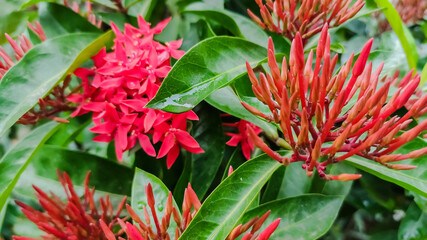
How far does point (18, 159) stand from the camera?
26.8 inches

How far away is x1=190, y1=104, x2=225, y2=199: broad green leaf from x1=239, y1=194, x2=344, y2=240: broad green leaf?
4.3 inches

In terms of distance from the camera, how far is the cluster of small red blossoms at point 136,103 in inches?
23.7

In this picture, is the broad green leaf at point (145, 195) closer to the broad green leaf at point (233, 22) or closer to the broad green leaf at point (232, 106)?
the broad green leaf at point (232, 106)

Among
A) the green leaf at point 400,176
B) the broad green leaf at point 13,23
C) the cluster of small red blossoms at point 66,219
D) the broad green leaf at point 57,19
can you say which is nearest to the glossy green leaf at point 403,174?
the green leaf at point 400,176

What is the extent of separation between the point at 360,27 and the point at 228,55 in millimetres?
703

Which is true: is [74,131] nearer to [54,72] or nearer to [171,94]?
[54,72]

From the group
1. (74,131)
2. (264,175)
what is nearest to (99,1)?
(74,131)

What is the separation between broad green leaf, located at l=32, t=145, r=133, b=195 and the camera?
81 cm

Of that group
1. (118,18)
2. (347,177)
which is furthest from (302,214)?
(118,18)

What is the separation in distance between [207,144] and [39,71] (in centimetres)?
31

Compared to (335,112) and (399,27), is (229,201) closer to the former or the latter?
(335,112)

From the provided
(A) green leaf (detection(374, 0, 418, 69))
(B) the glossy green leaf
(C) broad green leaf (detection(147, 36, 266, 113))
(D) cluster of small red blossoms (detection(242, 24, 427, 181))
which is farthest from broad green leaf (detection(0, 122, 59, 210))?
(A) green leaf (detection(374, 0, 418, 69))

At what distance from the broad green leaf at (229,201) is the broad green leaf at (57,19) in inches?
21.1

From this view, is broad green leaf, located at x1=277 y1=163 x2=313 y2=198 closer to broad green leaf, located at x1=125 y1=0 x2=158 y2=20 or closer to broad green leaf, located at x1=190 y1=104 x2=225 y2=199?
broad green leaf, located at x1=190 y1=104 x2=225 y2=199
